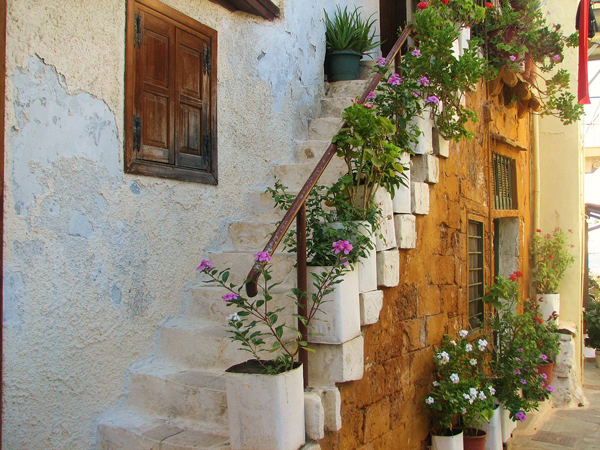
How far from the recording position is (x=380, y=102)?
154 inches

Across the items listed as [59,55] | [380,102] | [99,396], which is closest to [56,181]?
[59,55]

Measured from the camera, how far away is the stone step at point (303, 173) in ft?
14.3

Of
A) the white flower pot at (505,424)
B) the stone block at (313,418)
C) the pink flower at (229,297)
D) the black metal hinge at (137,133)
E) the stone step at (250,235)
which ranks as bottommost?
the white flower pot at (505,424)

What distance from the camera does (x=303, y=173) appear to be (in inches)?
184

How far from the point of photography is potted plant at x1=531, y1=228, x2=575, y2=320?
7.58 meters

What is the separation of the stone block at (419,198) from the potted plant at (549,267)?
4.03 metres

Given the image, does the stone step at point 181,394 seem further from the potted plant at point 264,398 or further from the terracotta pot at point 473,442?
the terracotta pot at point 473,442

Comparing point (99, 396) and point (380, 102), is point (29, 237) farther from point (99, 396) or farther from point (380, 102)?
point (380, 102)

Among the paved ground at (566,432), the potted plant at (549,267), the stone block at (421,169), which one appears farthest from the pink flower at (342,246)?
the potted plant at (549,267)

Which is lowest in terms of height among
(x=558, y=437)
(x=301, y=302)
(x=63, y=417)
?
(x=558, y=437)

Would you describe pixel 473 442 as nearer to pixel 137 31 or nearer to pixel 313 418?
pixel 313 418

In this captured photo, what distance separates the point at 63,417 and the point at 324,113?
3.63 meters

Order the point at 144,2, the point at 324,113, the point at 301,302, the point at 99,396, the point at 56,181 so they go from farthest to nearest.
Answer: the point at 324,113, the point at 144,2, the point at 99,396, the point at 56,181, the point at 301,302

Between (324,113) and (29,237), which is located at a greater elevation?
(324,113)
